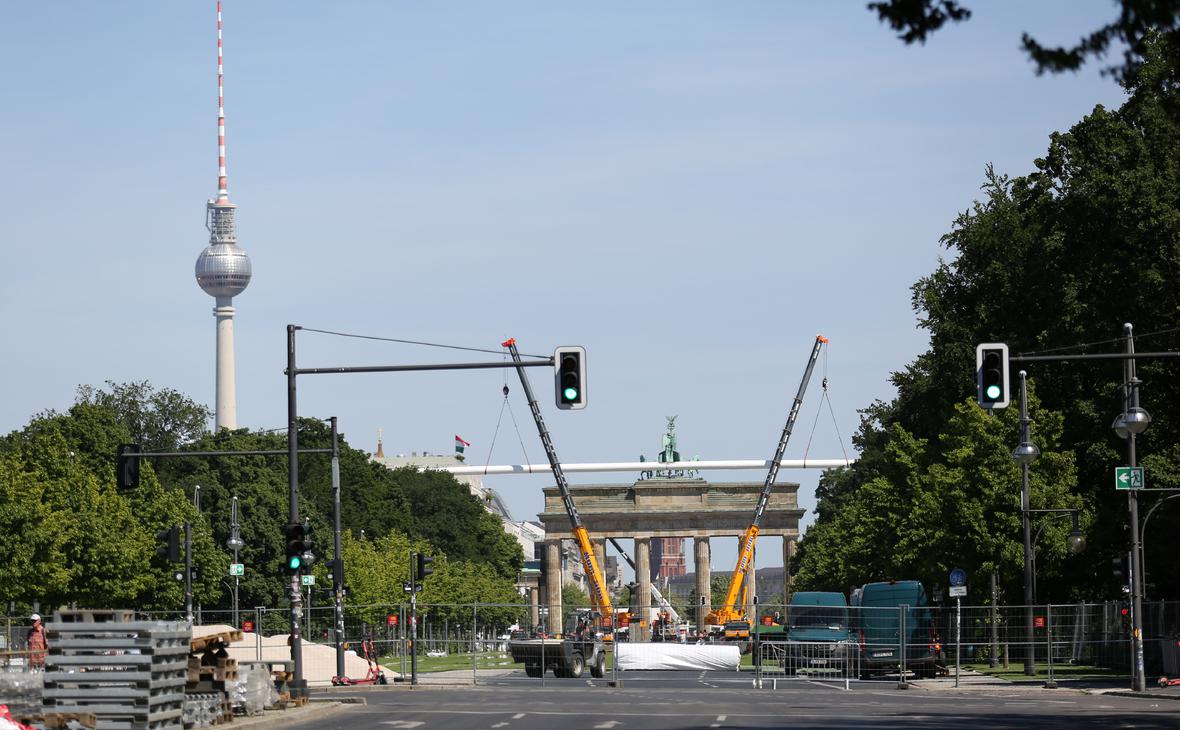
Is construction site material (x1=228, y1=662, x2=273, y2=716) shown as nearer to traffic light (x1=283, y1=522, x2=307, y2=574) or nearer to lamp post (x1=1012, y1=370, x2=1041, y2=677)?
traffic light (x1=283, y1=522, x2=307, y2=574)

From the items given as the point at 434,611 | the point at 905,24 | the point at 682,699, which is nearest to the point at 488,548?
the point at 434,611

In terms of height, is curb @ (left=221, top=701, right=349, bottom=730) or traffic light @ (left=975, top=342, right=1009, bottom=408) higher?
traffic light @ (left=975, top=342, right=1009, bottom=408)

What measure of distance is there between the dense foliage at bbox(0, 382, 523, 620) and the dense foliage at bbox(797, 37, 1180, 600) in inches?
877

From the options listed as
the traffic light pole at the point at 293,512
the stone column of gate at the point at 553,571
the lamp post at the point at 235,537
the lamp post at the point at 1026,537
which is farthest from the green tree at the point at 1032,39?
the stone column of gate at the point at 553,571

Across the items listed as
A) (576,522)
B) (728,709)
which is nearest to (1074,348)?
(728,709)

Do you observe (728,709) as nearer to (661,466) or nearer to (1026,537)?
(1026,537)

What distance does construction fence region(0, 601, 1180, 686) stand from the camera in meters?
45.6

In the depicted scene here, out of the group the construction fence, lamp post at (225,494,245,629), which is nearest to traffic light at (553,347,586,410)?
the construction fence

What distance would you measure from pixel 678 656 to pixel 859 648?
7.69 metres

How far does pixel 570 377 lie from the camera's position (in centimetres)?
3269

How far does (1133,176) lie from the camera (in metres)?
54.6

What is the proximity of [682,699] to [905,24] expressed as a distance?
77.1ft

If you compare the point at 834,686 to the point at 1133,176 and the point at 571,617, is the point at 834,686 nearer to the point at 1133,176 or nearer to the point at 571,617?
the point at 571,617

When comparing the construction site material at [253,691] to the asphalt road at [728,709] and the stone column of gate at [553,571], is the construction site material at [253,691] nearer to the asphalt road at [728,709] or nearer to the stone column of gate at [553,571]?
the asphalt road at [728,709]
